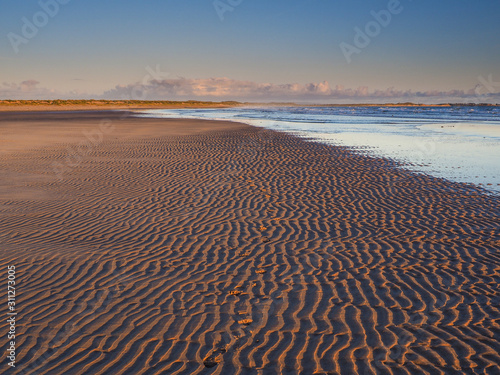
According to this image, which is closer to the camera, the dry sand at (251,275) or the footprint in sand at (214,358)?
the footprint in sand at (214,358)

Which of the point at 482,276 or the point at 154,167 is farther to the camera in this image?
the point at 154,167

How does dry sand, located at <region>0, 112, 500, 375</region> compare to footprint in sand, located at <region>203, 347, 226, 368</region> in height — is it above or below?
below

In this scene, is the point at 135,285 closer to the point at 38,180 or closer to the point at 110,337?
the point at 110,337

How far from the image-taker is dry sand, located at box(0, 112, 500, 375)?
4438 mm

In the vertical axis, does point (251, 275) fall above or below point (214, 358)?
below

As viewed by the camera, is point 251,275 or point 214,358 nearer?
point 214,358

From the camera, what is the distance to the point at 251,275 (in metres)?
6.38

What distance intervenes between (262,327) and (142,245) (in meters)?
3.59

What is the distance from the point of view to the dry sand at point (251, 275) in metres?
4.44

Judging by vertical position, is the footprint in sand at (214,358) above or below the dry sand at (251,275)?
above

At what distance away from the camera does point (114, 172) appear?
47.6 feet

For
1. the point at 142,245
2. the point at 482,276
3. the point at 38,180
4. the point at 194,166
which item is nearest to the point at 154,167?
the point at 194,166

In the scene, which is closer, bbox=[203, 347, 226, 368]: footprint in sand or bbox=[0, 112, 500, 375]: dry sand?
bbox=[203, 347, 226, 368]: footprint in sand

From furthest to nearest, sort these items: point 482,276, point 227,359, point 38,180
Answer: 1. point 38,180
2. point 482,276
3. point 227,359
